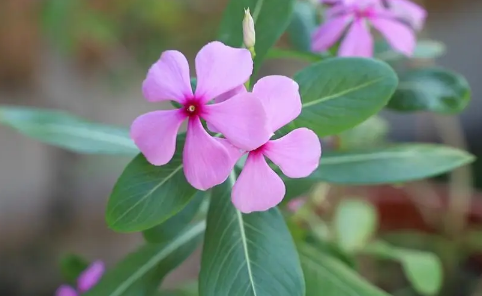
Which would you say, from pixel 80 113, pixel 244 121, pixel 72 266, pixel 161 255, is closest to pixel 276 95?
pixel 244 121

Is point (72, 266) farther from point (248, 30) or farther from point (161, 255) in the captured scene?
point (248, 30)

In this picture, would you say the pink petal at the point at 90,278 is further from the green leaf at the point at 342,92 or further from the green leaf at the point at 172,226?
the green leaf at the point at 342,92

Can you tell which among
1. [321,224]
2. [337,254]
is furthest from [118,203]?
[321,224]

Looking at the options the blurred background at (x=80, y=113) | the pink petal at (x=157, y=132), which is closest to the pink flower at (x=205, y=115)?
the pink petal at (x=157, y=132)

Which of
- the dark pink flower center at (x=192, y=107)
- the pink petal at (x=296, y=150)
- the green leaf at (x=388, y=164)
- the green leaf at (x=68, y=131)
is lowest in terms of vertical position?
the green leaf at (x=388, y=164)

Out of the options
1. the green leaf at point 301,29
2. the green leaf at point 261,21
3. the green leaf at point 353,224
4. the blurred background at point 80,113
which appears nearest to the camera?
the green leaf at point 261,21

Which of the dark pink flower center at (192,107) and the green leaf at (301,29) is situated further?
the green leaf at (301,29)
